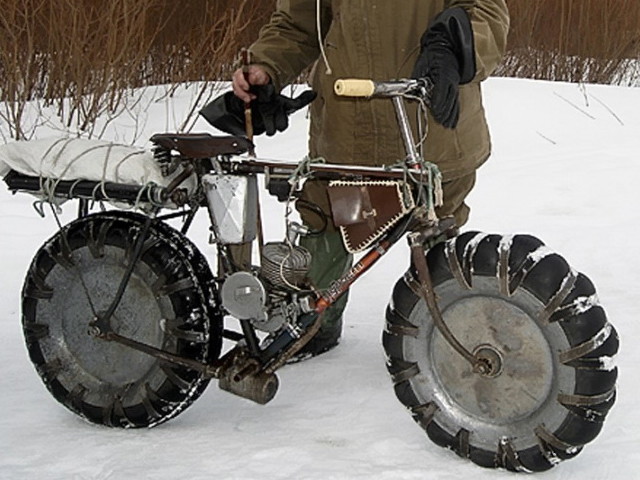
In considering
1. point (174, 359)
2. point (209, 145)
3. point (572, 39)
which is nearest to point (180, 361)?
point (174, 359)

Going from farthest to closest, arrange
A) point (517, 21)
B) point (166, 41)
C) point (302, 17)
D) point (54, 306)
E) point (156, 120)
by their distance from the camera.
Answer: point (517, 21)
point (166, 41)
point (156, 120)
point (302, 17)
point (54, 306)

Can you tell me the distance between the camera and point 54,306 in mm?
2791

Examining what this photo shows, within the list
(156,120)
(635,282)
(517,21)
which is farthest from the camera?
(517,21)

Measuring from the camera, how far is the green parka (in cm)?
271

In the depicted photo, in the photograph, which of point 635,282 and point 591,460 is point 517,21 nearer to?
point 635,282

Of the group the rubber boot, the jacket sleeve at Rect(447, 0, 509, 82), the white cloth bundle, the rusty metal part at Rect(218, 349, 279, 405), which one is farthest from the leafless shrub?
the rusty metal part at Rect(218, 349, 279, 405)

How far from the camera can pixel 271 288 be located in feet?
8.39

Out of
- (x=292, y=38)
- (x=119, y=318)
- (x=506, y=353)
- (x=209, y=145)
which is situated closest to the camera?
(x=506, y=353)

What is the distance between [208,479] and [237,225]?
651 mm

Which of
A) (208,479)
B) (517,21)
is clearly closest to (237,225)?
(208,479)

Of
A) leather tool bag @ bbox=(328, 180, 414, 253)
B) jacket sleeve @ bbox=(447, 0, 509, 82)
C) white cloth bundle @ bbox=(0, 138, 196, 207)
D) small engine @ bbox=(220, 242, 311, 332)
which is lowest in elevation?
small engine @ bbox=(220, 242, 311, 332)

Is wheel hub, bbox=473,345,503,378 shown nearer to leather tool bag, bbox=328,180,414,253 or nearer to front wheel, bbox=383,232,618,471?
front wheel, bbox=383,232,618,471

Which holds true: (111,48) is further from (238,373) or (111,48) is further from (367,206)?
(367,206)

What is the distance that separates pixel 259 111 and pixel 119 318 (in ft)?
2.34
